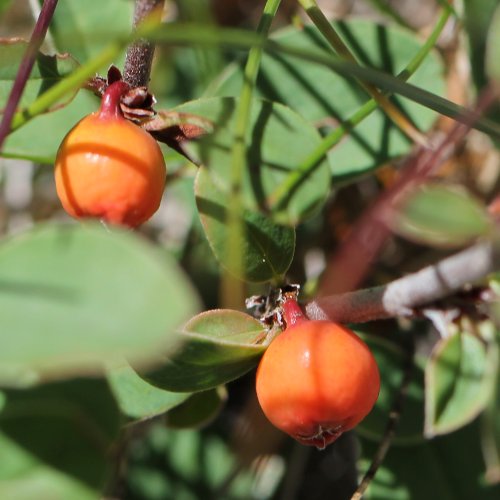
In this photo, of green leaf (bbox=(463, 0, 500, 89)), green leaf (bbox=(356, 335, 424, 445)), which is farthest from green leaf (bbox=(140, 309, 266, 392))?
green leaf (bbox=(463, 0, 500, 89))

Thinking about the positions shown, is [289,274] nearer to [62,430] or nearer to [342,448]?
[342,448]

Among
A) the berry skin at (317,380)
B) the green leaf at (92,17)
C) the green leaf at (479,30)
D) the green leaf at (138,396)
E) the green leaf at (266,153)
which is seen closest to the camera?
the berry skin at (317,380)

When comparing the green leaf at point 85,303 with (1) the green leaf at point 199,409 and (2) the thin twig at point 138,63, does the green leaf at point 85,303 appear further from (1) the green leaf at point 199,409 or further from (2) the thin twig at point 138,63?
(1) the green leaf at point 199,409

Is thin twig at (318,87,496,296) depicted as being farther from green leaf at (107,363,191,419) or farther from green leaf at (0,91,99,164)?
green leaf at (0,91,99,164)

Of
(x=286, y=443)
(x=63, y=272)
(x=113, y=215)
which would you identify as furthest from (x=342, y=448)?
(x=63, y=272)

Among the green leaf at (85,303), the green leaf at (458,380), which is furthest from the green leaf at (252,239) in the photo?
the green leaf at (85,303)

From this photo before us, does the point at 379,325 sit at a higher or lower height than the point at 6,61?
lower

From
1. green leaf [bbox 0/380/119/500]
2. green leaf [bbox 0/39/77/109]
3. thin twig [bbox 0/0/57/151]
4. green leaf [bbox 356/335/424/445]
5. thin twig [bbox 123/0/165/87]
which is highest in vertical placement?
thin twig [bbox 0/0/57/151]
